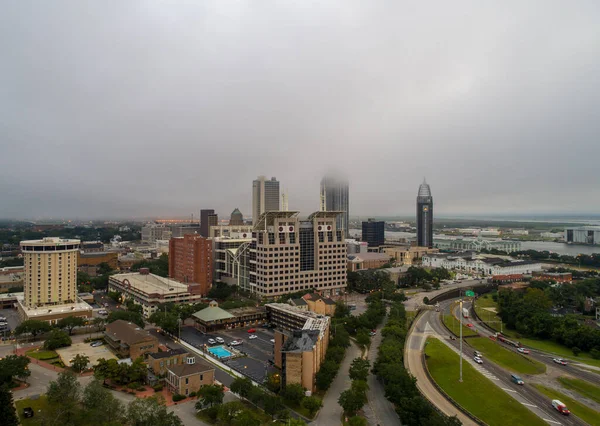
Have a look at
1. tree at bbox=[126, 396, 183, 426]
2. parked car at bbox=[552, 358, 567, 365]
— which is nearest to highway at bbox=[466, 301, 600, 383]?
parked car at bbox=[552, 358, 567, 365]

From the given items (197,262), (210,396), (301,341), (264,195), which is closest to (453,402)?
(301,341)

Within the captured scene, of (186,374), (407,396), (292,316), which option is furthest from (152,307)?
(407,396)

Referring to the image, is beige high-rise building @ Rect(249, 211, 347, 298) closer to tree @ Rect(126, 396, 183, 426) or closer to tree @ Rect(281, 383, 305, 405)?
tree @ Rect(281, 383, 305, 405)

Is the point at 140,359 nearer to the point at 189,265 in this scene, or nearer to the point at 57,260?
the point at 57,260

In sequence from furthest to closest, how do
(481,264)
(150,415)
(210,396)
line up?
(481,264) < (210,396) < (150,415)

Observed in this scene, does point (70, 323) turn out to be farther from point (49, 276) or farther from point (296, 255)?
point (296, 255)

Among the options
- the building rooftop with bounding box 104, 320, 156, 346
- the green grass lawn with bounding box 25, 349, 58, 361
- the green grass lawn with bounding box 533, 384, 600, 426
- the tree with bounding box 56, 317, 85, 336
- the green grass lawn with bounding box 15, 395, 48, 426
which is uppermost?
the building rooftop with bounding box 104, 320, 156, 346
